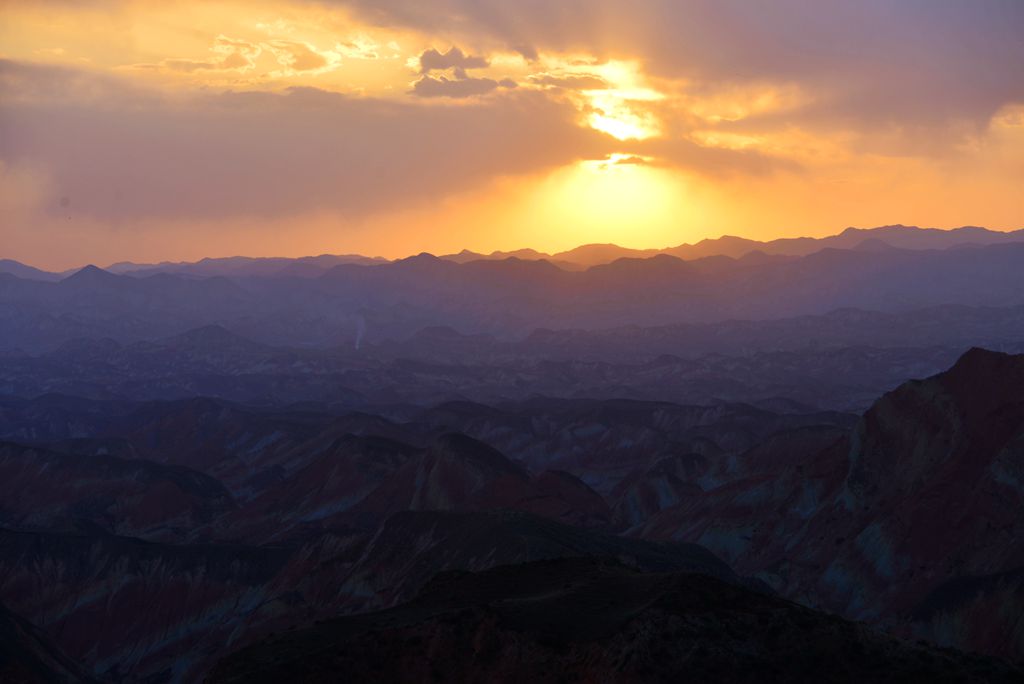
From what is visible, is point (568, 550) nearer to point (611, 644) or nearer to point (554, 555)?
point (554, 555)

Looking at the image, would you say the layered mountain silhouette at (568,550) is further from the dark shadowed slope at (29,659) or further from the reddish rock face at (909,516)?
A: the dark shadowed slope at (29,659)

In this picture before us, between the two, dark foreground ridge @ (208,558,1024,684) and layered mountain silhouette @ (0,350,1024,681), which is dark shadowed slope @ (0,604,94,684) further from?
dark foreground ridge @ (208,558,1024,684)

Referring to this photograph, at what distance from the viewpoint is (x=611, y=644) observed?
38438 mm

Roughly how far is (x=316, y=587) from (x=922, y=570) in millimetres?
42554

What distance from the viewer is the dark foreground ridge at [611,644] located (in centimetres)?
3588

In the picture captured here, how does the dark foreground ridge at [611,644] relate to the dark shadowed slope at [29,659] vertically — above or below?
above

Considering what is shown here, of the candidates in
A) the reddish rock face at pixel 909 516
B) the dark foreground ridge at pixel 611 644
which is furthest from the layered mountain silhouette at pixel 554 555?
the reddish rock face at pixel 909 516

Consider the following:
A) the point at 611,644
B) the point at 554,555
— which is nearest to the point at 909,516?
the point at 554,555

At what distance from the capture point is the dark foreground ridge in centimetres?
3588

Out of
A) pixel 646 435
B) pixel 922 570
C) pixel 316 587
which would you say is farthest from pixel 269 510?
pixel 922 570

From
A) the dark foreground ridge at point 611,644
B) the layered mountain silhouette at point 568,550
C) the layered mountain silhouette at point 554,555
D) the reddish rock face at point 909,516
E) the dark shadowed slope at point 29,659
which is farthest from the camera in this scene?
the reddish rock face at point 909,516

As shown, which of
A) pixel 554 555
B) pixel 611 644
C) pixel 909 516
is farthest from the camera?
pixel 909 516

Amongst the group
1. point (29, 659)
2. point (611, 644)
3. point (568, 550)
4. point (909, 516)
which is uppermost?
point (611, 644)

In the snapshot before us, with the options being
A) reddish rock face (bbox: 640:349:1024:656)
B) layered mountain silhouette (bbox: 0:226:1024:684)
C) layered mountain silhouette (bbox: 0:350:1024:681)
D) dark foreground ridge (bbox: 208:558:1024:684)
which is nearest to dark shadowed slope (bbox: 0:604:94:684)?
layered mountain silhouette (bbox: 0:226:1024:684)
